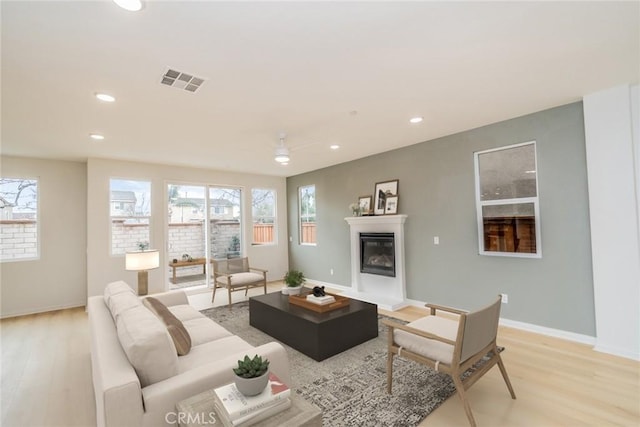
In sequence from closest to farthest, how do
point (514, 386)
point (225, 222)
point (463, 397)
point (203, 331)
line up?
point (463, 397) < point (514, 386) < point (203, 331) < point (225, 222)

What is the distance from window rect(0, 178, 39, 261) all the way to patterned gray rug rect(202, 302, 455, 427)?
16.1ft

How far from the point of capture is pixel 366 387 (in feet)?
7.89

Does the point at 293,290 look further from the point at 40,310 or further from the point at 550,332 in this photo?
the point at 40,310

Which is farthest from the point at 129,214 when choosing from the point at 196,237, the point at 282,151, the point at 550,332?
the point at 550,332

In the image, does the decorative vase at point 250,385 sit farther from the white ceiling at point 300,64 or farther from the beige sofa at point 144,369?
the white ceiling at point 300,64

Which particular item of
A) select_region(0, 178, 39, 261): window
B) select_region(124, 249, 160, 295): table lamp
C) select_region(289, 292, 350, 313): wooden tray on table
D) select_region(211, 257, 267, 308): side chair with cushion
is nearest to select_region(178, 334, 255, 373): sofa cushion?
select_region(289, 292, 350, 313): wooden tray on table

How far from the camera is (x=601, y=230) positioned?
2.95 m

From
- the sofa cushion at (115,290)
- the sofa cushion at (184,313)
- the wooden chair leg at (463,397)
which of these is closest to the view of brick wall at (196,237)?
the sofa cushion at (184,313)

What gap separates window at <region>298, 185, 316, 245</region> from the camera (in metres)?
6.75

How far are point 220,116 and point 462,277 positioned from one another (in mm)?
3726

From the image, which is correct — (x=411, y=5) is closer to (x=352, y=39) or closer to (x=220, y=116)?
(x=352, y=39)

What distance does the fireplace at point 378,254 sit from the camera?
4891 millimetres

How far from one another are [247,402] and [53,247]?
5657 mm

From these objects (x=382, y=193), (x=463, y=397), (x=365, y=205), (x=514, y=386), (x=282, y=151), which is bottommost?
(x=514, y=386)
